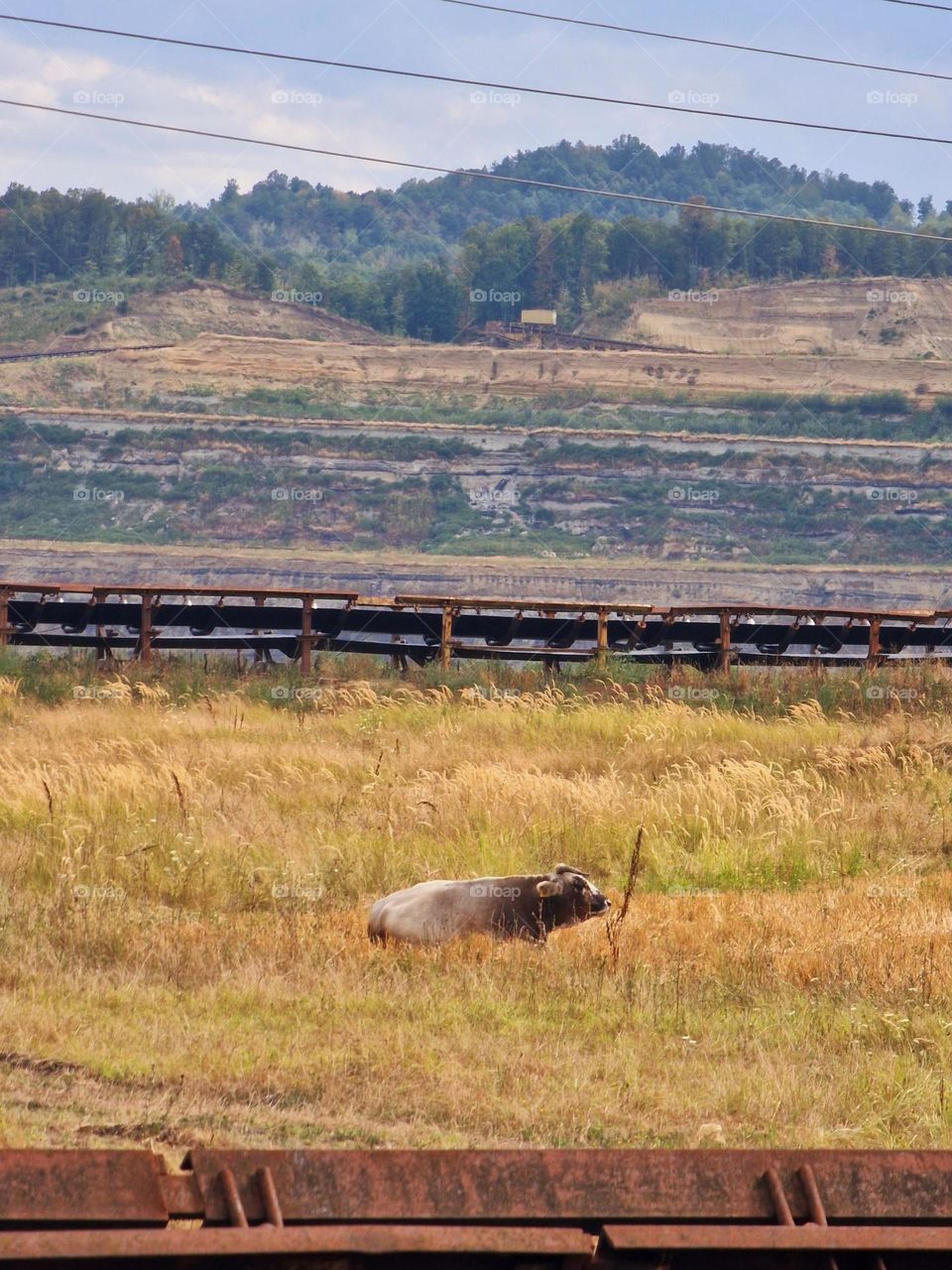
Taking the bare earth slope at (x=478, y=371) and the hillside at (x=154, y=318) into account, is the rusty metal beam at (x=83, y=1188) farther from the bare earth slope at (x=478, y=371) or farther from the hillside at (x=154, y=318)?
the hillside at (x=154, y=318)

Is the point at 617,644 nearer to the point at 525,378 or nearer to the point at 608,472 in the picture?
the point at 608,472

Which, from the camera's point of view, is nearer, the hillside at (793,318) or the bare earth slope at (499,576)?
the bare earth slope at (499,576)

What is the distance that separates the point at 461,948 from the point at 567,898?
941mm

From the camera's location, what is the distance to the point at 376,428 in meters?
128

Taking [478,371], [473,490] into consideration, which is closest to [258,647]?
[473,490]

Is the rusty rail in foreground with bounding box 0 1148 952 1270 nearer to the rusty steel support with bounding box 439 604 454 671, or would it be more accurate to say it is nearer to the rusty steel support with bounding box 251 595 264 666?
the rusty steel support with bounding box 439 604 454 671

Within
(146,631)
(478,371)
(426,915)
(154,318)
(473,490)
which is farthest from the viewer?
(478,371)

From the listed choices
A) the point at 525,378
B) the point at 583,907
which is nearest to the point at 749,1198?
the point at 583,907

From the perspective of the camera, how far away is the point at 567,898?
8.38m

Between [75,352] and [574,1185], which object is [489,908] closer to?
[574,1185]

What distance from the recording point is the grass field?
18.5 feet

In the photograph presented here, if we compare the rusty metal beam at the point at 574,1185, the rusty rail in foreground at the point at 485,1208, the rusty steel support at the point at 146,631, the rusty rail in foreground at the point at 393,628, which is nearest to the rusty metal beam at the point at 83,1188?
the rusty rail in foreground at the point at 485,1208

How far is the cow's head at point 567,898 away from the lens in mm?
8344

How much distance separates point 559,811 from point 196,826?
3.03 metres
